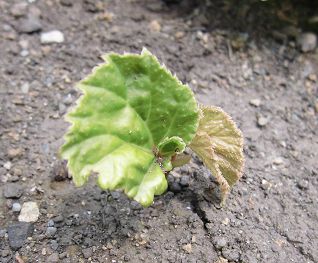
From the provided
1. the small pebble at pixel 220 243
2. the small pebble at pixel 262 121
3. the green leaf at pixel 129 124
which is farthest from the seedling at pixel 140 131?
the small pebble at pixel 262 121

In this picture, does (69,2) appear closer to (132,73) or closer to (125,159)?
(132,73)

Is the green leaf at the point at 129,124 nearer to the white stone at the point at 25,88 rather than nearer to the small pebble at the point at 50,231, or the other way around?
the small pebble at the point at 50,231

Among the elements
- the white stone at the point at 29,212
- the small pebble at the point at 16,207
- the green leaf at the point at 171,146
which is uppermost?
the green leaf at the point at 171,146

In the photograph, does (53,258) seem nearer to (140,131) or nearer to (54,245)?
(54,245)

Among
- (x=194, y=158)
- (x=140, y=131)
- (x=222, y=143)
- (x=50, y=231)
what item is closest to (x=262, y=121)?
(x=194, y=158)

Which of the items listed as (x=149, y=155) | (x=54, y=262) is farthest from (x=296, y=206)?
(x=54, y=262)

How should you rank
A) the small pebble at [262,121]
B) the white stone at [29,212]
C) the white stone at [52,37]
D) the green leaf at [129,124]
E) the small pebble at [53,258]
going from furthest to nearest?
the white stone at [52,37] < the small pebble at [262,121] < the white stone at [29,212] < the small pebble at [53,258] < the green leaf at [129,124]

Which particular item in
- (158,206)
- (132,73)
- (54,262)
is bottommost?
(54,262)
